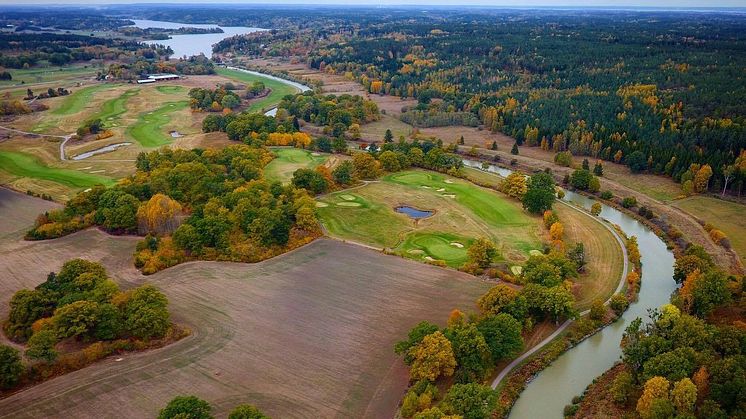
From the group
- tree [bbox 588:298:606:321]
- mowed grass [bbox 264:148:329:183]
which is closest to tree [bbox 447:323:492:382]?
tree [bbox 588:298:606:321]

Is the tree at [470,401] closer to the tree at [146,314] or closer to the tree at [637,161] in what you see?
the tree at [146,314]

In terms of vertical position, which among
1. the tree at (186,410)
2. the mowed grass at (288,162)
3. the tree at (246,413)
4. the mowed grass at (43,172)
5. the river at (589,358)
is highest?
the mowed grass at (288,162)

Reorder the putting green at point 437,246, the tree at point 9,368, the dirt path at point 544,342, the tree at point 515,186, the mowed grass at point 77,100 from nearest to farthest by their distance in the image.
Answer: the tree at point 9,368, the dirt path at point 544,342, the putting green at point 437,246, the tree at point 515,186, the mowed grass at point 77,100

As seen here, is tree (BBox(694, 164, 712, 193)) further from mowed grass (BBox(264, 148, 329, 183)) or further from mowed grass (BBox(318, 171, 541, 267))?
→ mowed grass (BBox(264, 148, 329, 183))

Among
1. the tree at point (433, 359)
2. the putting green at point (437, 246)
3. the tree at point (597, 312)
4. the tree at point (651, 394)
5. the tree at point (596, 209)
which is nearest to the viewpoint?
the tree at point (651, 394)

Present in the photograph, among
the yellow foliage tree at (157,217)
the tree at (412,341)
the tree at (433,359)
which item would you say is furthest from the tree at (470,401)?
the yellow foliage tree at (157,217)
